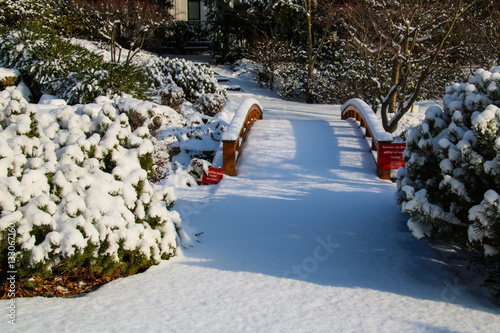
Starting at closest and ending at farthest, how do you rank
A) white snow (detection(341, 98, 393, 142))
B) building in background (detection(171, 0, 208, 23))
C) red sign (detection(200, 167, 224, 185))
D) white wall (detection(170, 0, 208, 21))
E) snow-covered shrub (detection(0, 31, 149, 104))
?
1. red sign (detection(200, 167, 224, 185))
2. white snow (detection(341, 98, 393, 142))
3. snow-covered shrub (detection(0, 31, 149, 104))
4. white wall (detection(170, 0, 208, 21))
5. building in background (detection(171, 0, 208, 23))

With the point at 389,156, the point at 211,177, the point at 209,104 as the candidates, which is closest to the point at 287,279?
the point at 211,177

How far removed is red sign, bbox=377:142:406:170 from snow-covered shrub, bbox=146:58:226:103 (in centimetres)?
946

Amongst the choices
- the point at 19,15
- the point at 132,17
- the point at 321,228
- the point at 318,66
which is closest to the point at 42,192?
the point at 321,228

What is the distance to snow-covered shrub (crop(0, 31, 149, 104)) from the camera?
13047 millimetres

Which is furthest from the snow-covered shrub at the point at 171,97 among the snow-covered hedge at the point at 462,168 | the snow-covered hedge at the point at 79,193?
the snow-covered hedge at the point at 462,168

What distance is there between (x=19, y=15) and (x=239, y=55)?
1206 centimetres

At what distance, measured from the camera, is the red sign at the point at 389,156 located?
1005cm

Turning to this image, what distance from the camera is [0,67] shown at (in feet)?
46.0

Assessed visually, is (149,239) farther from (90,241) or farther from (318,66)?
(318,66)

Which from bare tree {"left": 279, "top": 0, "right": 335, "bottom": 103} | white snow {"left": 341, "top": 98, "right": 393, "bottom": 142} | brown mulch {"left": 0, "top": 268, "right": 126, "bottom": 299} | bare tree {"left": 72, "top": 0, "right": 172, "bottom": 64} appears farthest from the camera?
bare tree {"left": 72, "top": 0, "right": 172, "bottom": 64}

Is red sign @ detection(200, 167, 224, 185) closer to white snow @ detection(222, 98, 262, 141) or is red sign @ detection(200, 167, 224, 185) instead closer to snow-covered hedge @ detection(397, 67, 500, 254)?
white snow @ detection(222, 98, 262, 141)

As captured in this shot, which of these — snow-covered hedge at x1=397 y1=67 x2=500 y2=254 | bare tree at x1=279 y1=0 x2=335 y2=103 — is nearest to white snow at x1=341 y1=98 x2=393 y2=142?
snow-covered hedge at x1=397 y1=67 x2=500 y2=254

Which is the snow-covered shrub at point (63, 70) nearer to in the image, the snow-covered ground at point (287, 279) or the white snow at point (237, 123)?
the white snow at point (237, 123)

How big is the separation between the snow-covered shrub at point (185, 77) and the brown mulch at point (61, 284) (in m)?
13.3
